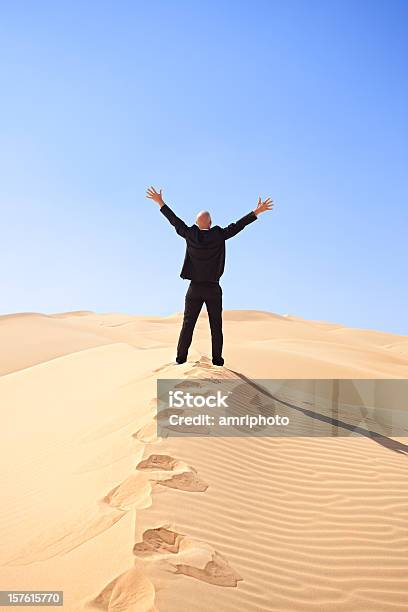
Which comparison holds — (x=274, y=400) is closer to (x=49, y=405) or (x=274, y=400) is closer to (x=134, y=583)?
(x=49, y=405)

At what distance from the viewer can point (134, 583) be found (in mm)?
3361

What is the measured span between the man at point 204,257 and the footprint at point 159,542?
4.80m

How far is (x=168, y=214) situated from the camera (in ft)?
27.7

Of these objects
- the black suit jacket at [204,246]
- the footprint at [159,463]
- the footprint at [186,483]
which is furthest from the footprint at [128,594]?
the black suit jacket at [204,246]

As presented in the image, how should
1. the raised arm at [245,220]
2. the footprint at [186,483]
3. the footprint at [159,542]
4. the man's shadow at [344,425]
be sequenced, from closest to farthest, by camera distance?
the footprint at [159,542] → the footprint at [186,483] → the man's shadow at [344,425] → the raised arm at [245,220]

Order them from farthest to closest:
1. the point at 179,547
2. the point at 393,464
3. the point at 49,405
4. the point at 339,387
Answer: the point at 339,387 < the point at 49,405 < the point at 393,464 < the point at 179,547

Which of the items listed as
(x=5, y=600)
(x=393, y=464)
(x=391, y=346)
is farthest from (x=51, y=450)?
(x=391, y=346)

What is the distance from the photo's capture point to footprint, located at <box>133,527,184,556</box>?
366 cm

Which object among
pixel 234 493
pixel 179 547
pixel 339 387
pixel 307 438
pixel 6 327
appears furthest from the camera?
pixel 6 327

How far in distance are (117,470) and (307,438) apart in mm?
2660

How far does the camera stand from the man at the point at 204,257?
8.30m

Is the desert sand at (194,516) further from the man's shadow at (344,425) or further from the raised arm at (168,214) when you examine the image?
the raised arm at (168,214)

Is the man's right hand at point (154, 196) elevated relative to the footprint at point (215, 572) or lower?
elevated

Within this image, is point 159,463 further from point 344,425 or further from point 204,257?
point 204,257
